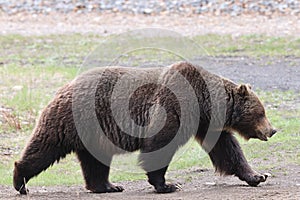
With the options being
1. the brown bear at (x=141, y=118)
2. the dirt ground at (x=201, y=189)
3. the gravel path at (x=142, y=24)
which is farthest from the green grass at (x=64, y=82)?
the gravel path at (x=142, y=24)

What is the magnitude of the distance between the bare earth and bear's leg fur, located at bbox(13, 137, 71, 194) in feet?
0.81

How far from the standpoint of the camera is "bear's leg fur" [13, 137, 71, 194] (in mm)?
7609

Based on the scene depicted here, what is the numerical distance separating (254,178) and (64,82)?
25.2ft

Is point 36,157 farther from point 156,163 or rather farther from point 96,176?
point 156,163

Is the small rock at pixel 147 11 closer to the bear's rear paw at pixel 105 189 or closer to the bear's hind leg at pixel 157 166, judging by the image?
the bear's rear paw at pixel 105 189

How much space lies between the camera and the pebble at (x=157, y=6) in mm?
23656

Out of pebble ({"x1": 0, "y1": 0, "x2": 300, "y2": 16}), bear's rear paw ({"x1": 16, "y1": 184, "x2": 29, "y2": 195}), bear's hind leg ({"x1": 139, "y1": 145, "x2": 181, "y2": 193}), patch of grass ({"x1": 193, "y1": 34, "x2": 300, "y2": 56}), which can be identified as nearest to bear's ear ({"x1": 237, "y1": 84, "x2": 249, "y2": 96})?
bear's hind leg ({"x1": 139, "y1": 145, "x2": 181, "y2": 193})

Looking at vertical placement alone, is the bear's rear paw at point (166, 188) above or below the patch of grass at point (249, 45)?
above

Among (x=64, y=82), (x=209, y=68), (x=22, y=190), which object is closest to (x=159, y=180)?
(x=22, y=190)

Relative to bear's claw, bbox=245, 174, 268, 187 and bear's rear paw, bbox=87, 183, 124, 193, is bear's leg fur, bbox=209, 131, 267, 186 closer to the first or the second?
bear's claw, bbox=245, 174, 268, 187

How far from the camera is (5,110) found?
12.4m

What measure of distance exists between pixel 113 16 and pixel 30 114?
1232 centimetres

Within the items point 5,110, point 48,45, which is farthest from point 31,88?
point 48,45

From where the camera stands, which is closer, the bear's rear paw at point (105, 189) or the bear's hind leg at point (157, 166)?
the bear's hind leg at point (157, 166)
